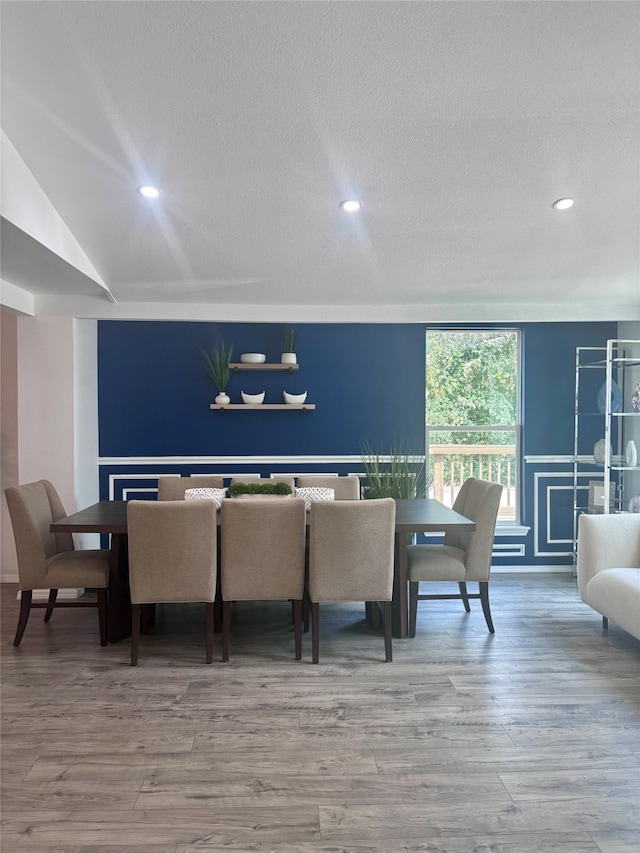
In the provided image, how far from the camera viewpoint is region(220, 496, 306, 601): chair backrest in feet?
11.1

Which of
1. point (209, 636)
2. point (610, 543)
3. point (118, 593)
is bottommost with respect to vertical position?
point (209, 636)

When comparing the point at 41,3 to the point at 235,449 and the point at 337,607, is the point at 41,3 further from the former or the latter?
the point at 337,607

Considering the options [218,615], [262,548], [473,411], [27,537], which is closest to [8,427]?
[27,537]

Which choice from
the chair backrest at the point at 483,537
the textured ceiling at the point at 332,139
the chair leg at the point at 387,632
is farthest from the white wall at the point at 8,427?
the chair backrest at the point at 483,537

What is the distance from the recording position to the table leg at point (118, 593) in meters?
3.80

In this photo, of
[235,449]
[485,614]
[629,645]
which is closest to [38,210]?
[235,449]

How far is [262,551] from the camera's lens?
3.45 meters

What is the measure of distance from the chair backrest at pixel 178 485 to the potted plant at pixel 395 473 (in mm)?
1363

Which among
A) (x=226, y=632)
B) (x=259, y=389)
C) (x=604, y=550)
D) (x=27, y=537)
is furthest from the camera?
(x=259, y=389)

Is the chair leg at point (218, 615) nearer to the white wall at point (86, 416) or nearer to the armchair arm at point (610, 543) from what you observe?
the white wall at point (86, 416)

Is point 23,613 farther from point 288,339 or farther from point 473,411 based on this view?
point 473,411

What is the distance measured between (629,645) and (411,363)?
2.79 meters

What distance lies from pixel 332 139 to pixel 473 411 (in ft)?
10.2

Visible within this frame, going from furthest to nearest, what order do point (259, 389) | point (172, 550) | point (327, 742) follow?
point (259, 389) < point (172, 550) < point (327, 742)
